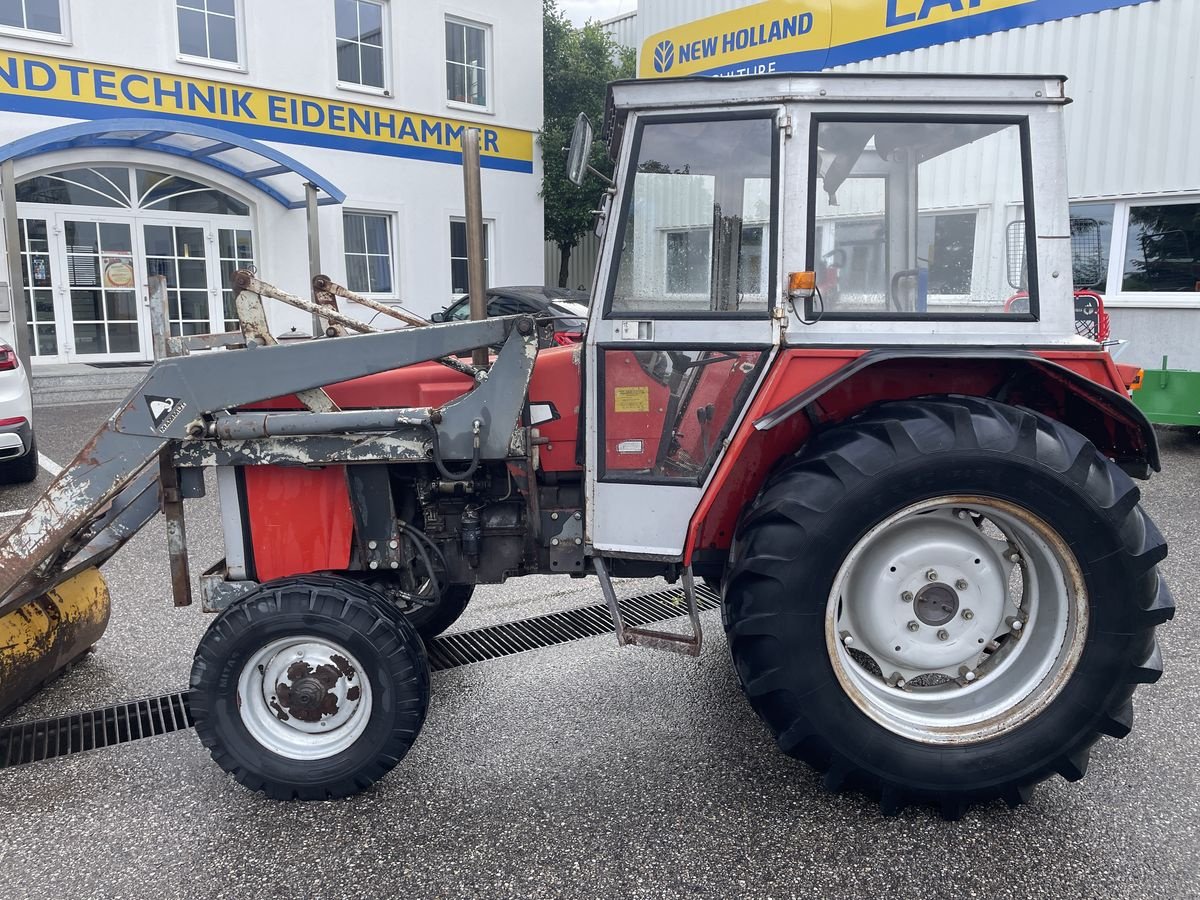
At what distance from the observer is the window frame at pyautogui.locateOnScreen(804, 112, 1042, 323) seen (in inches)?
101

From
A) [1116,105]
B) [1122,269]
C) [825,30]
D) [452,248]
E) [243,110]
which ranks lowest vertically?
[1122,269]

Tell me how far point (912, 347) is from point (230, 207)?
13323 millimetres

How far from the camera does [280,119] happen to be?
1347 cm

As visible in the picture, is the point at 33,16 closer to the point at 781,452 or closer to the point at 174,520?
the point at 174,520

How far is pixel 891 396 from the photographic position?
9.21 feet

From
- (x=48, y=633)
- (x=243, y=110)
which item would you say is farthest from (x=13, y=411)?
(x=243, y=110)

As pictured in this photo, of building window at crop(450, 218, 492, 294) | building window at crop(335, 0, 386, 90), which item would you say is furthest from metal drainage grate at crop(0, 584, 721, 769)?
building window at crop(335, 0, 386, 90)

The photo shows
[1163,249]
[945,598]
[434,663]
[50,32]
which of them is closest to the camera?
[945,598]

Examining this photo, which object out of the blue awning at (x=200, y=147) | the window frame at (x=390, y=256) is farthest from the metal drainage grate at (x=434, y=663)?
the window frame at (x=390, y=256)

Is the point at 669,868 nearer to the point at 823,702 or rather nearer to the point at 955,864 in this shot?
the point at 823,702

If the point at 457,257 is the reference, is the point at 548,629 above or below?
below

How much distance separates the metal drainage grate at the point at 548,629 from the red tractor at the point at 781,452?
3.47 ft

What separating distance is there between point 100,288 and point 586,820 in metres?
12.7

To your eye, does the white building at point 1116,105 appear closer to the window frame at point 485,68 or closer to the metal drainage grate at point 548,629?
the metal drainage grate at point 548,629
